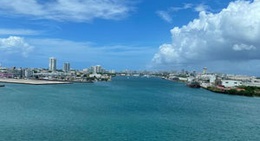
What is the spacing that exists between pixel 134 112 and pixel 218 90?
2329 centimetres

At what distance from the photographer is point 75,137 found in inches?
411

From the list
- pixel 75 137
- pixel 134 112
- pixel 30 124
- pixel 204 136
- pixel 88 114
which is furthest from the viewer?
pixel 134 112

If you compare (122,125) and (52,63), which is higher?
(52,63)

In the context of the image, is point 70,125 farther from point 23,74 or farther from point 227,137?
point 23,74

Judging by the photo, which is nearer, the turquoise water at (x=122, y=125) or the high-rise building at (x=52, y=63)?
the turquoise water at (x=122, y=125)

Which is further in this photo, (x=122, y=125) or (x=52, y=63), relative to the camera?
(x=52, y=63)

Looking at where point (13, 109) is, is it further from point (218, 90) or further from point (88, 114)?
A: point (218, 90)

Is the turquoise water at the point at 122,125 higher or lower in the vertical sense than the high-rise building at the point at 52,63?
lower

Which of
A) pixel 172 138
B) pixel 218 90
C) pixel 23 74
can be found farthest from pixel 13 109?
pixel 23 74

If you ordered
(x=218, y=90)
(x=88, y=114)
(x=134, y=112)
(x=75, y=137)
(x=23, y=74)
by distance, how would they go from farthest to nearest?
(x=23, y=74), (x=218, y=90), (x=134, y=112), (x=88, y=114), (x=75, y=137)

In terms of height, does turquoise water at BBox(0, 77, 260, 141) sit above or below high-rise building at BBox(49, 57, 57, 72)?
below

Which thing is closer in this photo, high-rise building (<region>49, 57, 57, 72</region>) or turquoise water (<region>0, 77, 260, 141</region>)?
turquoise water (<region>0, 77, 260, 141</region>)

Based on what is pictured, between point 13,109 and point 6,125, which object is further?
point 13,109

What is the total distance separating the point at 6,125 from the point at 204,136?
695cm
